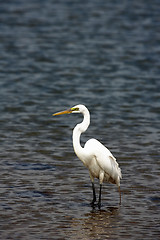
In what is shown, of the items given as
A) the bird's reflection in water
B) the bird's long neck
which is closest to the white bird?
the bird's long neck

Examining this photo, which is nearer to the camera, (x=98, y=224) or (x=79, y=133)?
(x=98, y=224)

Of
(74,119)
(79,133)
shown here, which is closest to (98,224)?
(79,133)

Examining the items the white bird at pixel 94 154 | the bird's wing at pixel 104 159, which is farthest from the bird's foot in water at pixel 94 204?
the bird's wing at pixel 104 159

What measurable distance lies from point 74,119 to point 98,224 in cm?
793

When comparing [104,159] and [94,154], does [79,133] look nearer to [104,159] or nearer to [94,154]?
[94,154]

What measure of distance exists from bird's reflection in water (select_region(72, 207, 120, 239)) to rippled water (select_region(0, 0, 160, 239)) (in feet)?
0.06

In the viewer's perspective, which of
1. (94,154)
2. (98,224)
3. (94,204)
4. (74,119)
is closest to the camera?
(98,224)

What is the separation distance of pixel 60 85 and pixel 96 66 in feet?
13.2

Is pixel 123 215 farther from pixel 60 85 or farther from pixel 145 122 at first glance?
pixel 60 85

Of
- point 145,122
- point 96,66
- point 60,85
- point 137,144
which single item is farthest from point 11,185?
point 96,66

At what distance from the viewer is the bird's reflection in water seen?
918 cm

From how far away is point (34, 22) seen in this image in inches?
1401

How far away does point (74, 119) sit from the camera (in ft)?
57.2

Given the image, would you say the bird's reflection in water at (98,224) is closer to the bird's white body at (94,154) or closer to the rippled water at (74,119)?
the rippled water at (74,119)
